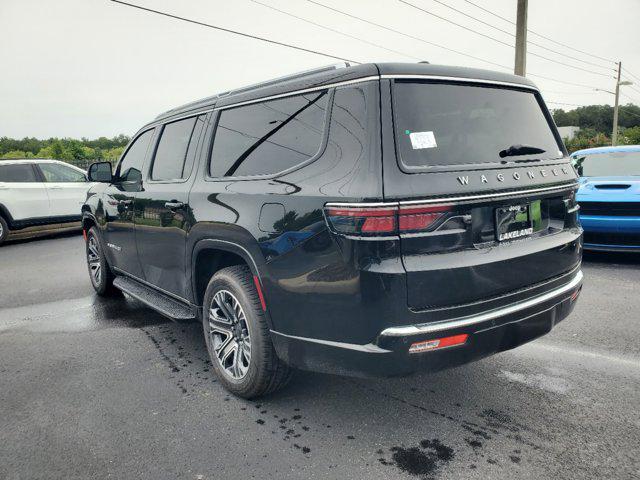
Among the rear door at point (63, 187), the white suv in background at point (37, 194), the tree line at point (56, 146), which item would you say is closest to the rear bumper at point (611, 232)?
the white suv in background at point (37, 194)

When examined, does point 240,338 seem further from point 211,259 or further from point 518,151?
point 518,151

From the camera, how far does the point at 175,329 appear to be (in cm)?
462

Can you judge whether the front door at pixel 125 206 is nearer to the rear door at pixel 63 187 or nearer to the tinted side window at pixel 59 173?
the rear door at pixel 63 187

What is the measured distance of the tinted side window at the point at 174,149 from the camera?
376cm

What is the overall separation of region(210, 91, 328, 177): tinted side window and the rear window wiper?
1036 millimetres

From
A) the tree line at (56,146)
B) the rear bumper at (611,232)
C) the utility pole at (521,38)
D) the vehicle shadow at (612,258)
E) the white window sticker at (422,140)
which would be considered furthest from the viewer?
the tree line at (56,146)

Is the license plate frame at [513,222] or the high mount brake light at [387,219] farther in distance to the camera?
the license plate frame at [513,222]

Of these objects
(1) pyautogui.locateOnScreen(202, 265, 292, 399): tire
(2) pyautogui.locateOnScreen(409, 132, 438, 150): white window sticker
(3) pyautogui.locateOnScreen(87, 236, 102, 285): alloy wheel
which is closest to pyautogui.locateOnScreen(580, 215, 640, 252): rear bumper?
(2) pyautogui.locateOnScreen(409, 132, 438, 150): white window sticker

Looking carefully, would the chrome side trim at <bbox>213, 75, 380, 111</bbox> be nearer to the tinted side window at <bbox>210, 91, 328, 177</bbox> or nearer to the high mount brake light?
the tinted side window at <bbox>210, 91, 328, 177</bbox>

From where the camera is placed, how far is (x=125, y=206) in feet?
15.0

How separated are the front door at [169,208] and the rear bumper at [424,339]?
132 centimetres

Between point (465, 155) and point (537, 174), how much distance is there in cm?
55

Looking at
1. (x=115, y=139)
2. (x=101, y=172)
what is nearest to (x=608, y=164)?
(x=101, y=172)

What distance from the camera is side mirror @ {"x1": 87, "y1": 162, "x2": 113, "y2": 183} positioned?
15.8ft
